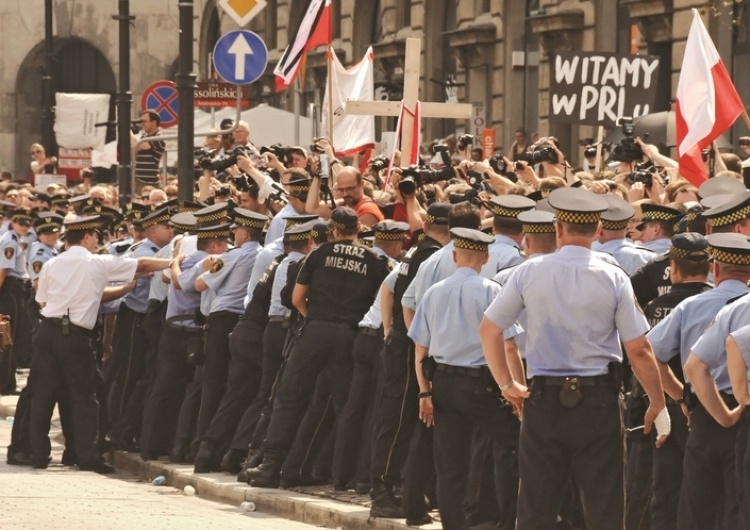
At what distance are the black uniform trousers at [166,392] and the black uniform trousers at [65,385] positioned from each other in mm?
483

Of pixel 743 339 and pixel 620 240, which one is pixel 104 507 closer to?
pixel 620 240

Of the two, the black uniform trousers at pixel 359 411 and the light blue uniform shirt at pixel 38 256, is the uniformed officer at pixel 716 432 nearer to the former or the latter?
the black uniform trousers at pixel 359 411

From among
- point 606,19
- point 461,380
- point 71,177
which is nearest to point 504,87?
point 606,19

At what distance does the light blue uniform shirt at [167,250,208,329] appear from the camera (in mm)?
15773

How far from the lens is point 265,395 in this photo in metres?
15.1

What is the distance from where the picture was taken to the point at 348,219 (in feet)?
44.1

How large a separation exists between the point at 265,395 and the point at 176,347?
56.8 inches

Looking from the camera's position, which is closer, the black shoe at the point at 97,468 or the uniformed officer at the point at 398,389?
the uniformed officer at the point at 398,389

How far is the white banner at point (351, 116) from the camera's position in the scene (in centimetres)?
1892

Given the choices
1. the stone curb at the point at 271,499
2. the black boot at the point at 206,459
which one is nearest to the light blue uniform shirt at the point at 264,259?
the black boot at the point at 206,459

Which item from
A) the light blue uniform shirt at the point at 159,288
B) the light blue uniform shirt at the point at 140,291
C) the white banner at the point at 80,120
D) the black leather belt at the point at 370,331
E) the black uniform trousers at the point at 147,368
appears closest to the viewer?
the black leather belt at the point at 370,331

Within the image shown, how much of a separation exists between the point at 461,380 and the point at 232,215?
4.70 m

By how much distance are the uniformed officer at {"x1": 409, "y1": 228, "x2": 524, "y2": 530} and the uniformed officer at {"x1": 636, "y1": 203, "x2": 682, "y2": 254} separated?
4.03 ft

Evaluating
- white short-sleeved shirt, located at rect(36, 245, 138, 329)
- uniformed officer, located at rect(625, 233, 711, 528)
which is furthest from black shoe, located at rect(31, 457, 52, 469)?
uniformed officer, located at rect(625, 233, 711, 528)
